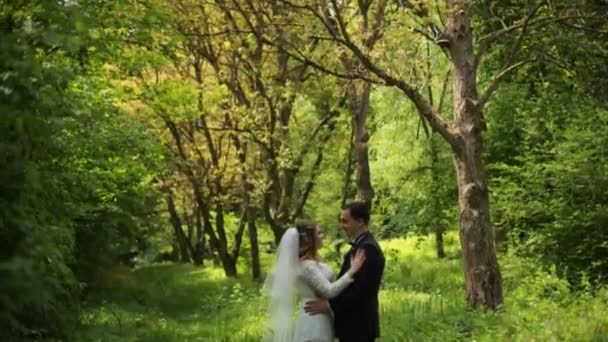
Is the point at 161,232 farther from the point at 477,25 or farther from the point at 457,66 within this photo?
the point at 457,66

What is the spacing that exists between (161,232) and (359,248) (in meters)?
40.6

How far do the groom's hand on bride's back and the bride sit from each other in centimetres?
4

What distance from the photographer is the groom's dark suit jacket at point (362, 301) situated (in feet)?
20.2

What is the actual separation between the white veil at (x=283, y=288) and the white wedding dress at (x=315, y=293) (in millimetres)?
92

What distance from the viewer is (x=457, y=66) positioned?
11227 millimetres

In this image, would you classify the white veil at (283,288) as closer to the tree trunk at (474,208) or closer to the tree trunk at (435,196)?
the tree trunk at (474,208)

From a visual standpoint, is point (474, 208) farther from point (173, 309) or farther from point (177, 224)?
point (177, 224)

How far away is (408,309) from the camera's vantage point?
1202 cm

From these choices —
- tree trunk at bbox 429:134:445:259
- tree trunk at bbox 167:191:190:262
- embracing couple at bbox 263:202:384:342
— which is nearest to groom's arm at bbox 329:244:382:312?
embracing couple at bbox 263:202:384:342

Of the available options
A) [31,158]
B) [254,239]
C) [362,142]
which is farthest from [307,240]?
[254,239]

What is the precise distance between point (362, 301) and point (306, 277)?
50cm

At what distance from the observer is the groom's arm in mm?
6156

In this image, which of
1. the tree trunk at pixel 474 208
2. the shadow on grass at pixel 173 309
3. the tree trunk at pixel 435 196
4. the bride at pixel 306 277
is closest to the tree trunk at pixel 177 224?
the shadow on grass at pixel 173 309

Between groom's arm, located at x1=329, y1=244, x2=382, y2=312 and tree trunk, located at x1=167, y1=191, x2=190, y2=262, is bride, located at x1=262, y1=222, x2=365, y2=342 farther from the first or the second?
tree trunk, located at x1=167, y1=191, x2=190, y2=262
